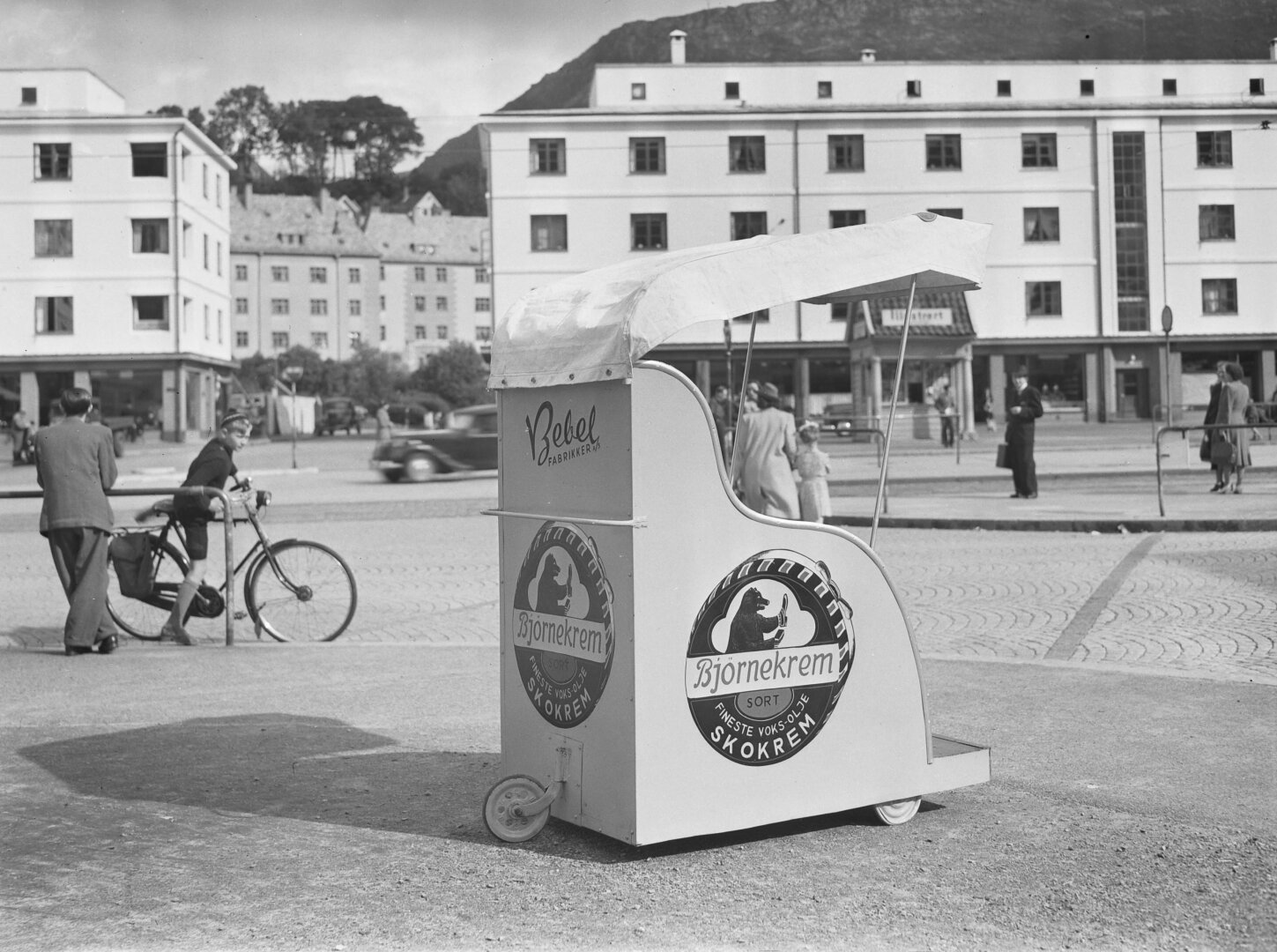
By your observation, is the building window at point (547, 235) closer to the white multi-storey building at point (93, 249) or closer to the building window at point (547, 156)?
the building window at point (547, 156)

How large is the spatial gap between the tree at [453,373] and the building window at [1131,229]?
54390 millimetres

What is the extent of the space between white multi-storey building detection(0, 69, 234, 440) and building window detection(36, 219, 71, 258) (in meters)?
0.04

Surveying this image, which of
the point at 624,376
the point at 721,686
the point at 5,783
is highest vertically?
the point at 624,376

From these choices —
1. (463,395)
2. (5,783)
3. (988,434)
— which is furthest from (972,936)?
(463,395)

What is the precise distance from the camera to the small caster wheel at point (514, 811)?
5004 mm

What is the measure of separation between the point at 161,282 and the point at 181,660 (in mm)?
53399

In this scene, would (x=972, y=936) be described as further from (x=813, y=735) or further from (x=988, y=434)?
(x=988, y=434)

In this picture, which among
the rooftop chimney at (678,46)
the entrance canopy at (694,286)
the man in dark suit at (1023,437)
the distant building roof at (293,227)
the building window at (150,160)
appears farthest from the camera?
the distant building roof at (293,227)

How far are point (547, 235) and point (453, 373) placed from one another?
5182 cm

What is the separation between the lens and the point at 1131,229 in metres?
58.5

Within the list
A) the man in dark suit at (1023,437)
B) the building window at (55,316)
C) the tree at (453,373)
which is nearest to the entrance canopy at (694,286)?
the man in dark suit at (1023,437)

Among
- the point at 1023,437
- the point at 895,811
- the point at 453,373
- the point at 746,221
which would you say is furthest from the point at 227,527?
the point at 453,373

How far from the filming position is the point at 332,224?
420ft

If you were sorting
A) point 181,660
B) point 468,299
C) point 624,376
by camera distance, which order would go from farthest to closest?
1. point 468,299
2. point 181,660
3. point 624,376
